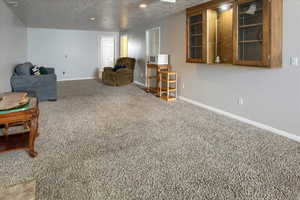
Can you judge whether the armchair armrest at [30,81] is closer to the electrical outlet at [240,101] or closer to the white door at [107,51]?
the electrical outlet at [240,101]

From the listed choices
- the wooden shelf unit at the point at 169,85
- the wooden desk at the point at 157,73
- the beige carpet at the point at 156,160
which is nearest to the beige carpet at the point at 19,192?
the beige carpet at the point at 156,160

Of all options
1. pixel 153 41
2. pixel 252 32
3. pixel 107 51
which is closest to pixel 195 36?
pixel 252 32

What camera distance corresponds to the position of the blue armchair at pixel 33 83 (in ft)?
16.6

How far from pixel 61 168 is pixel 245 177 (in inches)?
73.7

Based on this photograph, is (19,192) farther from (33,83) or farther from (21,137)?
(33,83)

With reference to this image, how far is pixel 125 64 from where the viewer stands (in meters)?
8.54

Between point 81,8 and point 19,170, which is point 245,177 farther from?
point 81,8

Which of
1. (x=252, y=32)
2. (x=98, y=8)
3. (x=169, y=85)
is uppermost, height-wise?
(x=98, y=8)

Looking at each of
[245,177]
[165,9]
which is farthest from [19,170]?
[165,9]

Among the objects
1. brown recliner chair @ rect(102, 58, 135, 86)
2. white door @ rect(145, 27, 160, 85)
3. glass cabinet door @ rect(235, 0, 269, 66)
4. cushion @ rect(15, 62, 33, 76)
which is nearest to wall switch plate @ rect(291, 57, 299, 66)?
glass cabinet door @ rect(235, 0, 269, 66)

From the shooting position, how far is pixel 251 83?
371 centimetres

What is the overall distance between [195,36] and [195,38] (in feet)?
0.13

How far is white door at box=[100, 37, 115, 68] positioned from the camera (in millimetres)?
10064

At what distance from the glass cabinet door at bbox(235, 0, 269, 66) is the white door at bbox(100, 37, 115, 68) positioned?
747cm
